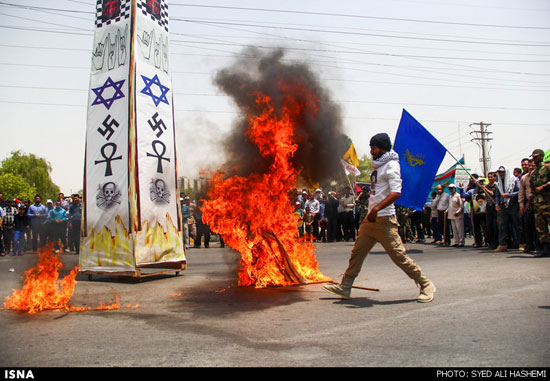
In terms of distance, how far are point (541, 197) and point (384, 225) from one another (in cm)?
580

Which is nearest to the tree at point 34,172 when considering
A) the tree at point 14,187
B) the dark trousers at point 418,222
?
the tree at point 14,187

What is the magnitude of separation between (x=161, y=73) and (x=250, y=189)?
3.48 metres

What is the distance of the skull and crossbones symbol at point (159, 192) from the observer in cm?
852

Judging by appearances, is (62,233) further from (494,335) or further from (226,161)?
(494,335)

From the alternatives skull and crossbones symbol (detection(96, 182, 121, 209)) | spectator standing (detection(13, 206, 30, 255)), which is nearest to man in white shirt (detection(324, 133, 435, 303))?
skull and crossbones symbol (detection(96, 182, 121, 209))

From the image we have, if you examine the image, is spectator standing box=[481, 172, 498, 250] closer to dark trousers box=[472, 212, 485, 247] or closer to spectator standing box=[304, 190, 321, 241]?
dark trousers box=[472, 212, 485, 247]

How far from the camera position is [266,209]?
7031 mm

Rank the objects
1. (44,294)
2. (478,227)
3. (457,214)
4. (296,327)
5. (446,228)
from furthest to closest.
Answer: (446,228), (457,214), (478,227), (44,294), (296,327)

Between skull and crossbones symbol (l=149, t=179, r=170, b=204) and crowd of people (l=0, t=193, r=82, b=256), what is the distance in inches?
343

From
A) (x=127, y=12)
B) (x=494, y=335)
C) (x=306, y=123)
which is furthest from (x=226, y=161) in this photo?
(x=494, y=335)

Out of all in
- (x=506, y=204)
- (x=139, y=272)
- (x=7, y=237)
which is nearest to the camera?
(x=139, y=272)

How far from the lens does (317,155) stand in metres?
8.05

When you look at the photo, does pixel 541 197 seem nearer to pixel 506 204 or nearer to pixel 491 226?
pixel 506 204

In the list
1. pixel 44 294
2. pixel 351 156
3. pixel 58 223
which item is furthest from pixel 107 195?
pixel 351 156
